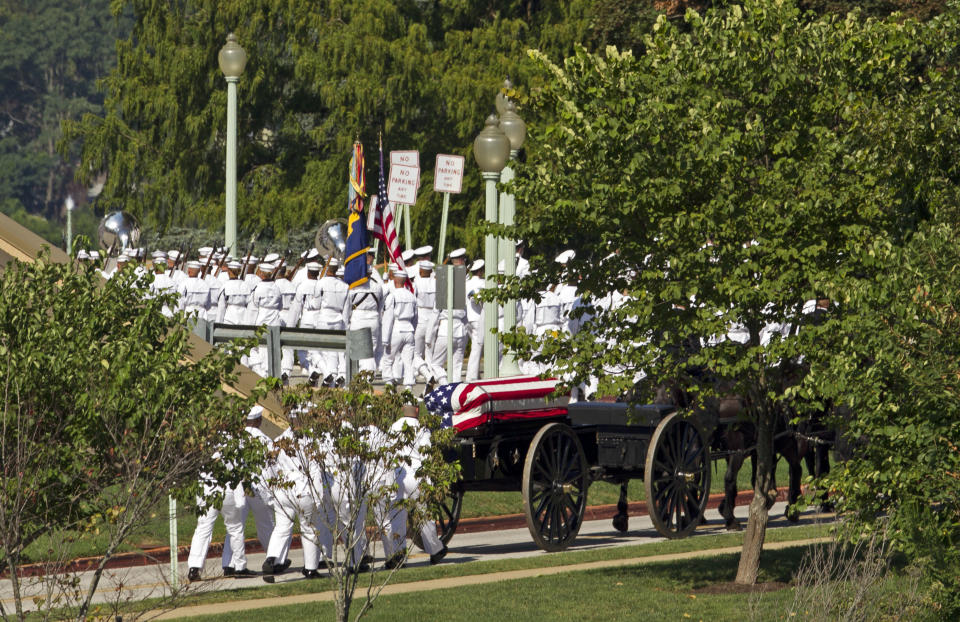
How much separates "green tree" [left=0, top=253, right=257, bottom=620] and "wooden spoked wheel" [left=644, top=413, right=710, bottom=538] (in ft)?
23.5

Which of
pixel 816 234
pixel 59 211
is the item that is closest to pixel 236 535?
pixel 816 234

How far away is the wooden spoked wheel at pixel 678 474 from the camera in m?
15.8

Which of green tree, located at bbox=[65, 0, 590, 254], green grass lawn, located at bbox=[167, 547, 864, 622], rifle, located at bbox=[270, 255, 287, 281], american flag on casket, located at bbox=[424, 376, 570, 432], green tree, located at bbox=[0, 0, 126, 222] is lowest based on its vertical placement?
green grass lawn, located at bbox=[167, 547, 864, 622]

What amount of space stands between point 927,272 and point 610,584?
5.57 metres

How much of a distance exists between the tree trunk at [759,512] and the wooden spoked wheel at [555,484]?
2.53m

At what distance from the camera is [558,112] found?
12414mm

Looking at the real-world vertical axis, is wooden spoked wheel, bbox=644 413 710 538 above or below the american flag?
below

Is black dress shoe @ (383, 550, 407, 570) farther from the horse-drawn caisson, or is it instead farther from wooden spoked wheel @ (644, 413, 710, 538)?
wooden spoked wheel @ (644, 413, 710, 538)

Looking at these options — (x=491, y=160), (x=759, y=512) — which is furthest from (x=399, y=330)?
(x=759, y=512)

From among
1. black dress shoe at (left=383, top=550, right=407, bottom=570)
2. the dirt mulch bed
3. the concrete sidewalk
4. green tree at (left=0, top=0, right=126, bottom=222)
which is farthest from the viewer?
green tree at (left=0, top=0, right=126, bottom=222)

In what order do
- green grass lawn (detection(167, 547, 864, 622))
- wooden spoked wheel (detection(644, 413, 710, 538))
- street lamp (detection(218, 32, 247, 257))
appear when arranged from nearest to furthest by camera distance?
green grass lawn (detection(167, 547, 864, 622)) < wooden spoked wheel (detection(644, 413, 710, 538)) < street lamp (detection(218, 32, 247, 257))

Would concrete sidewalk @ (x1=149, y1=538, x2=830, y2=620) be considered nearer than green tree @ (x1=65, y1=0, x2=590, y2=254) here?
Yes

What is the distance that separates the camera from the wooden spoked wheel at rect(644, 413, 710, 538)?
1583 cm

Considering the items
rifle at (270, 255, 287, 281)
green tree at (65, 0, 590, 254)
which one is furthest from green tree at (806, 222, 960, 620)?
green tree at (65, 0, 590, 254)
